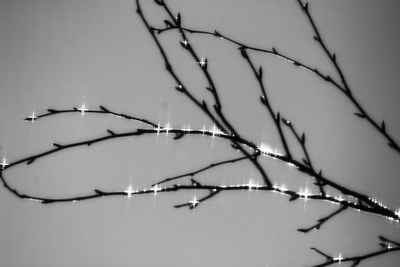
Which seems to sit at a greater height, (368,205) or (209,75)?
(209,75)

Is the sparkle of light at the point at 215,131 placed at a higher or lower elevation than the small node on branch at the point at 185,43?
lower

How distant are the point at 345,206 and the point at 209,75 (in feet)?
1.08

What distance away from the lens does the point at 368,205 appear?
62cm

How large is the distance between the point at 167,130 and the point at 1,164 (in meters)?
0.29

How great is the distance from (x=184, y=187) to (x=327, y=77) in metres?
0.33

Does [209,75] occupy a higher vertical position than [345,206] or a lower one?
higher

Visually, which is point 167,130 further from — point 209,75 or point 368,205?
point 368,205

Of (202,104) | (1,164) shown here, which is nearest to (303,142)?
(202,104)

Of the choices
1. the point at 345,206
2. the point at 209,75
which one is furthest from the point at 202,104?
the point at 345,206

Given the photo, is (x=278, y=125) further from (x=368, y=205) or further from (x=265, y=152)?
(x=368, y=205)

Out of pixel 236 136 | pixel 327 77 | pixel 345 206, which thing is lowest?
pixel 345 206

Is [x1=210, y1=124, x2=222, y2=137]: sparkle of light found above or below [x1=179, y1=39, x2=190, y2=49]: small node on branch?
below

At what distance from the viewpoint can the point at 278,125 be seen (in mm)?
615

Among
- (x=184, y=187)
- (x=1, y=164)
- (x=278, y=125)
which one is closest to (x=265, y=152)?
(x=278, y=125)
